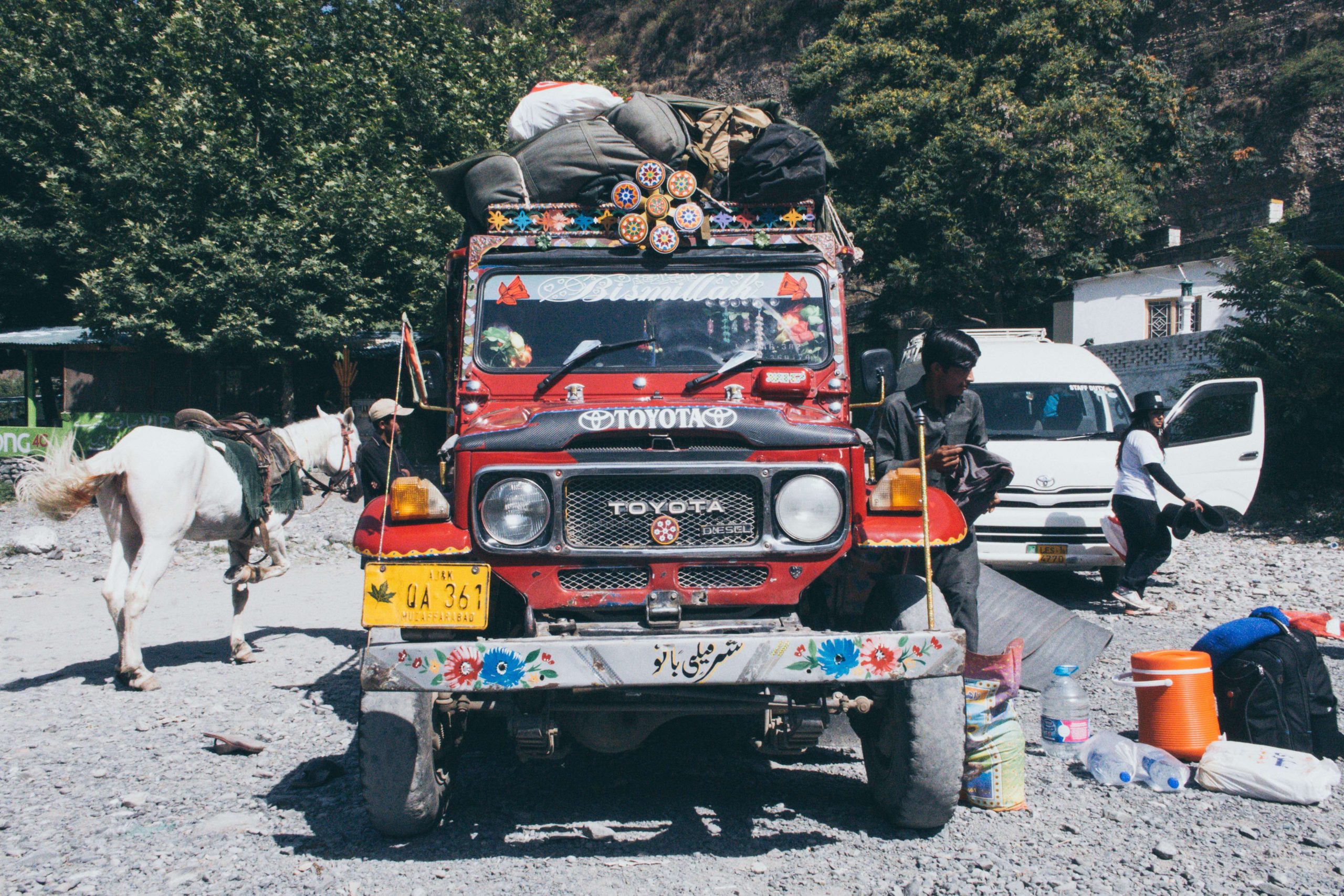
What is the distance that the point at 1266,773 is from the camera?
4.50 metres

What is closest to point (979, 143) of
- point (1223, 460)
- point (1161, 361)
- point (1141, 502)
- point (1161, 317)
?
point (1161, 361)

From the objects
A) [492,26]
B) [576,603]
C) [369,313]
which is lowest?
[576,603]

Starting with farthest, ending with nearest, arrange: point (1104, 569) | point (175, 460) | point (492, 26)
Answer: point (492, 26) < point (1104, 569) < point (175, 460)

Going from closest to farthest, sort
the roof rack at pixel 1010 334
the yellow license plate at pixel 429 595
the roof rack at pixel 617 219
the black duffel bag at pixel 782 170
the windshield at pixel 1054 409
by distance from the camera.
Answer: the yellow license plate at pixel 429 595 < the roof rack at pixel 617 219 < the black duffel bag at pixel 782 170 < the windshield at pixel 1054 409 < the roof rack at pixel 1010 334

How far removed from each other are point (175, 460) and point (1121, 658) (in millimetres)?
6757

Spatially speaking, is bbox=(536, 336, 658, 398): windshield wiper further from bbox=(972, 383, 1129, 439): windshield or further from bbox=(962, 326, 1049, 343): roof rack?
bbox=(962, 326, 1049, 343): roof rack

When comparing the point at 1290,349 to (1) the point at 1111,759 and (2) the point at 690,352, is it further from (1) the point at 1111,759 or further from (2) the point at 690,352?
(2) the point at 690,352

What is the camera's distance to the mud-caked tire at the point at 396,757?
3.80m

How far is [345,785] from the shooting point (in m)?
4.87

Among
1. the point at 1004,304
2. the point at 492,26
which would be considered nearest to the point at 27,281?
the point at 492,26

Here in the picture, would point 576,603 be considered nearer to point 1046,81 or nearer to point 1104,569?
point 1104,569

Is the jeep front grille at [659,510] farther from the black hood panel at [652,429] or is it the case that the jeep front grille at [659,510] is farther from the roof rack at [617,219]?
the roof rack at [617,219]

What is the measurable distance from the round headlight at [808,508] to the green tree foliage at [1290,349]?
13368 mm

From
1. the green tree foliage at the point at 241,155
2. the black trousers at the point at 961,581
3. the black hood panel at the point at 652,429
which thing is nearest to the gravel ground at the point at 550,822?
the black trousers at the point at 961,581
